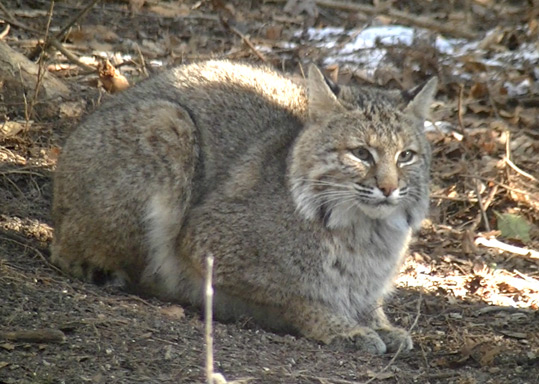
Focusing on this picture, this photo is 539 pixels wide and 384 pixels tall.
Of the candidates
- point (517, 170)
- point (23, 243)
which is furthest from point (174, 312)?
point (517, 170)

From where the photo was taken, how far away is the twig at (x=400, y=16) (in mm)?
10383

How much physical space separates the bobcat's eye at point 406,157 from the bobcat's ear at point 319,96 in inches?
18.2

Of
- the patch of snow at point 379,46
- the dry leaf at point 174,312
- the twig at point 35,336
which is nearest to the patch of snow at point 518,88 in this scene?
the patch of snow at point 379,46

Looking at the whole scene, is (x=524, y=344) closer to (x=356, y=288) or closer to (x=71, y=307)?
(x=356, y=288)

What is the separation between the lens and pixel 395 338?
5492mm

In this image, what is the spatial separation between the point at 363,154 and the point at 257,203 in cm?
72

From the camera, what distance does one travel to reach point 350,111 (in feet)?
18.0

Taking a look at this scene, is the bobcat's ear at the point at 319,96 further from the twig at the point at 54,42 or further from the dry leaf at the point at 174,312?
the twig at the point at 54,42

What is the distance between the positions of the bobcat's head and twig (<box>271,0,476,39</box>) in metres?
4.94

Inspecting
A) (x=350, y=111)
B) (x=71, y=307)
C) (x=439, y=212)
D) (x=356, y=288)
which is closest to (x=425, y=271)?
(x=439, y=212)

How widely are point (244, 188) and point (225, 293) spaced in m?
0.63

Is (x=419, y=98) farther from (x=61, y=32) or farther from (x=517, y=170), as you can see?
(x=61, y=32)

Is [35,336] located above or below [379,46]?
below

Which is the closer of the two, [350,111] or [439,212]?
[350,111]
